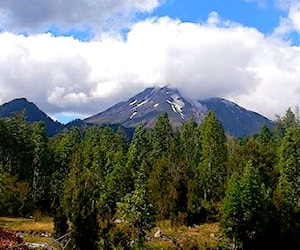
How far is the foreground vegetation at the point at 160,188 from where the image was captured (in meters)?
27.9

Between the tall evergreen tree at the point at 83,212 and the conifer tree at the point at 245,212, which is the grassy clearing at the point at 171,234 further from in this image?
the tall evergreen tree at the point at 83,212

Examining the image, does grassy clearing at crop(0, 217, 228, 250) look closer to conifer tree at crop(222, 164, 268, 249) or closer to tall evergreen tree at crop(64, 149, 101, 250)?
conifer tree at crop(222, 164, 268, 249)

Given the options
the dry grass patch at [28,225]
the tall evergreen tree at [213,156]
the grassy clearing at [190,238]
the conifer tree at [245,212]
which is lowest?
the grassy clearing at [190,238]

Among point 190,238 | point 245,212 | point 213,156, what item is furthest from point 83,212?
point 213,156

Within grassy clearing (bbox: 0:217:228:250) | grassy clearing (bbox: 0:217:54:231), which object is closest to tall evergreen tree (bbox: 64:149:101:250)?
grassy clearing (bbox: 0:217:228:250)

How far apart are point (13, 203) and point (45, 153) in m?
16.7

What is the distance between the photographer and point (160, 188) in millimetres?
64312

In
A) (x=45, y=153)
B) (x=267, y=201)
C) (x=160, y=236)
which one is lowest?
(x=160, y=236)

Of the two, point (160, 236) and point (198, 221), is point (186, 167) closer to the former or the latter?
Result: point (198, 221)

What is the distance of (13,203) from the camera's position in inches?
2704

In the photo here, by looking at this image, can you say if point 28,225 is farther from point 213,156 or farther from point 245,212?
point 213,156

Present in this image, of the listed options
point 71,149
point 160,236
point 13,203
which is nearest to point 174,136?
point 71,149

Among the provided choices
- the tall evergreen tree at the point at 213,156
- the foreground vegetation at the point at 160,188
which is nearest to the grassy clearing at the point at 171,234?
the foreground vegetation at the point at 160,188

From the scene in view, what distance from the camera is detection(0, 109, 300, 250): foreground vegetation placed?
91.6 ft
